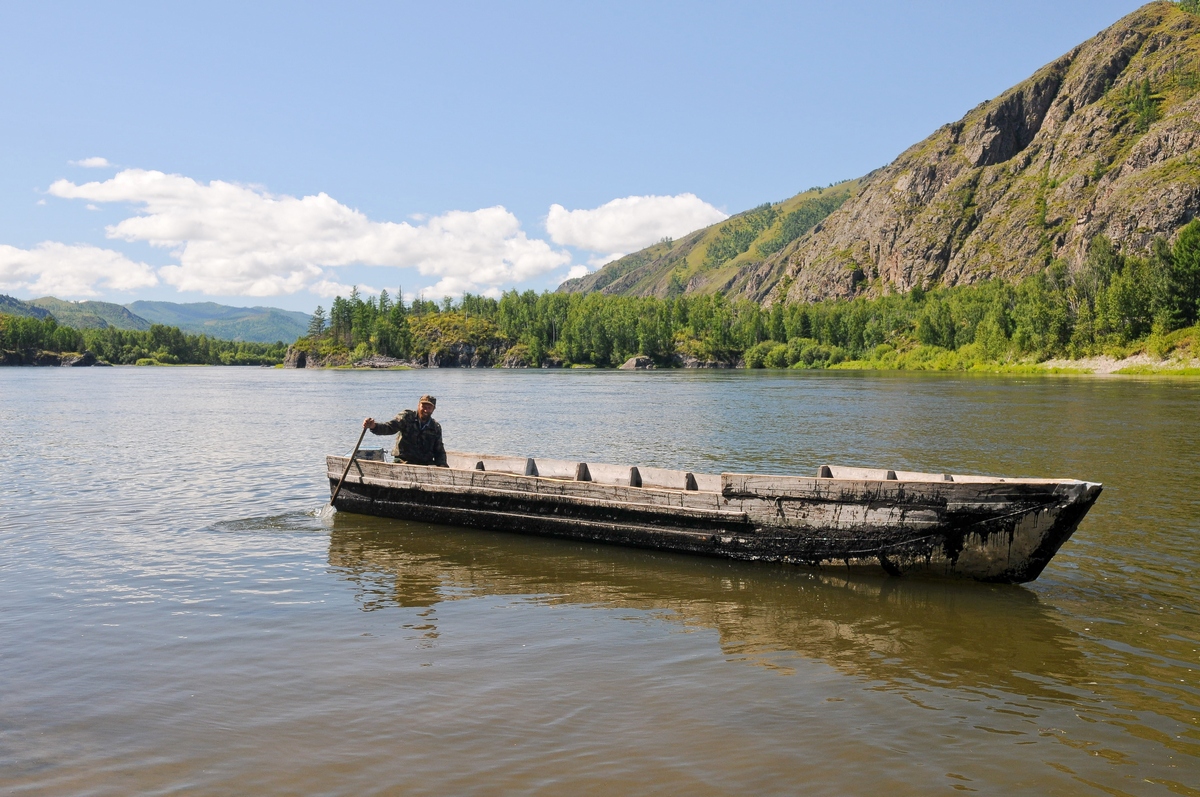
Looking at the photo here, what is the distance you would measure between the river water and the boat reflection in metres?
0.06

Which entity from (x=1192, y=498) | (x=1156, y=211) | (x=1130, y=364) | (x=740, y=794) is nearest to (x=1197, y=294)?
(x=1130, y=364)

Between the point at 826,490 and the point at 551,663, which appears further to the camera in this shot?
the point at 826,490

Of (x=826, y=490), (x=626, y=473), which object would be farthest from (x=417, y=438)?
(x=826, y=490)

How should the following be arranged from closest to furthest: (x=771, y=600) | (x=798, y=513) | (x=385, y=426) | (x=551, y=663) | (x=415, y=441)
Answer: (x=551, y=663) < (x=771, y=600) < (x=798, y=513) < (x=385, y=426) < (x=415, y=441)

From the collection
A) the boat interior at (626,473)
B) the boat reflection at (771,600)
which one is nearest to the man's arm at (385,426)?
the boat interior at (626,473)

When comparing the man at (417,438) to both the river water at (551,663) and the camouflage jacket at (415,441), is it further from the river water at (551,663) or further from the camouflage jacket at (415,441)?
the river water at (551,663)

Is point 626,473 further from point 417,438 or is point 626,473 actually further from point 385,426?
point 385,426

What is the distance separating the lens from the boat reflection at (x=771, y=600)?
10.2 m

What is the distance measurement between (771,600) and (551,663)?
4.53 metres

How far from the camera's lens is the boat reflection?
10234 millimetres

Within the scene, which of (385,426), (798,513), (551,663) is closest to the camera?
(551,663)

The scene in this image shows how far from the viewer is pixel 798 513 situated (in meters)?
14.2

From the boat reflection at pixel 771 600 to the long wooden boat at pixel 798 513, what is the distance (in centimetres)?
41

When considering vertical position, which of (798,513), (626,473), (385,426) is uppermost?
(385,426)
